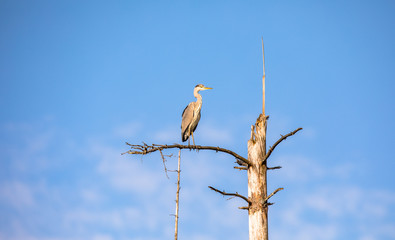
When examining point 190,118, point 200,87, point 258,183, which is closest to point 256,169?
point 258,183

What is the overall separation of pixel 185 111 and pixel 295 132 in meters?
7.07

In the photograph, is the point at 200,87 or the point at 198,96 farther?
the point at 200,87

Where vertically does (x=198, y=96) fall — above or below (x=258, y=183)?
above

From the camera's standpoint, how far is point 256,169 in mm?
8203

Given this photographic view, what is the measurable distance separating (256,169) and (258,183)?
29cm

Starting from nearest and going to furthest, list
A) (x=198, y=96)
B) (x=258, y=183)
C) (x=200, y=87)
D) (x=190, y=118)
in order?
(x=258, y=183) → (x=190, y=118) → (x=198, y=96) → (x=200, y=87)

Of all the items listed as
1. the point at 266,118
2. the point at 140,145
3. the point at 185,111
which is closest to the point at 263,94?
the point at 266,118

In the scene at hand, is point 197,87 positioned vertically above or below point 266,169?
above

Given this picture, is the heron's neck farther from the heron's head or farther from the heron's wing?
the heron's wing

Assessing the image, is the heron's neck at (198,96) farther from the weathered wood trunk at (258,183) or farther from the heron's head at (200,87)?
the weathered wood trunk at (258,183)

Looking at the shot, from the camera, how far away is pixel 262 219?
25.7 ft

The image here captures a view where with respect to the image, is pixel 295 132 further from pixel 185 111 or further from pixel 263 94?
pixel 185 111

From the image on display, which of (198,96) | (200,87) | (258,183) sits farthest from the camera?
(200,87)

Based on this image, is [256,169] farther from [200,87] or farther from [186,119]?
[200,87]
